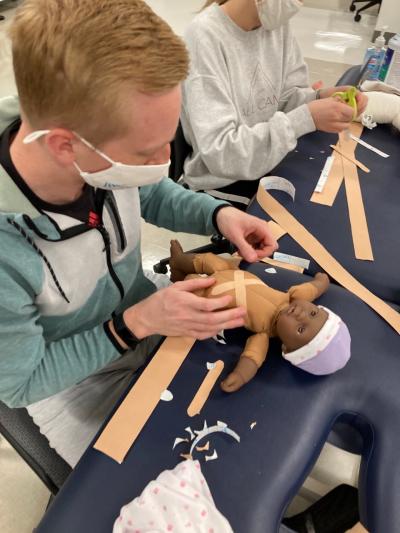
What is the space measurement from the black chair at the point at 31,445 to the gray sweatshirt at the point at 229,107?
2.73ft

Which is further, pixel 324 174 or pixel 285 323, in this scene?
pixel 324 174

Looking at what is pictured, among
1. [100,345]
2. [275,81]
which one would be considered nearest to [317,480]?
[100,345]

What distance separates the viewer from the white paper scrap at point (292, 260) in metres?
0.98

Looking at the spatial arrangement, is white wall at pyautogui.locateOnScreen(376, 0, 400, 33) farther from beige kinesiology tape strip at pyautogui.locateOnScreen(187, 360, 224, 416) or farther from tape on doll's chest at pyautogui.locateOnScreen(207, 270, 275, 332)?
beige kinesiology tape strip at pyautogui.locateOnScreen(187, 360, 224, 416)

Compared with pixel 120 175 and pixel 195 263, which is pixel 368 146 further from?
pixel 120 175

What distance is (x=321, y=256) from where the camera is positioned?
990mm

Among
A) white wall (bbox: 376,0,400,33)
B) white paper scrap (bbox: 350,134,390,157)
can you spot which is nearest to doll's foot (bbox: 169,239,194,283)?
white paper scrap (bbox: 350,134,390,157)

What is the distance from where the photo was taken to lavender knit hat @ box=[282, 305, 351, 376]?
0.70m

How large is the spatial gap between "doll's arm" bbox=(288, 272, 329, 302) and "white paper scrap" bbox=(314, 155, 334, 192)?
15.0 inches

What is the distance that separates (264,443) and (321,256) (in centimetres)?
50

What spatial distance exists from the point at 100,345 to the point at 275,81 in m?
1.15

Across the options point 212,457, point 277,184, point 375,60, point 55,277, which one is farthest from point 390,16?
point 212,457

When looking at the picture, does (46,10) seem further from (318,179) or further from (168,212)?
(318,179)

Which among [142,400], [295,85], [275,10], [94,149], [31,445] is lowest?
[31,445]
